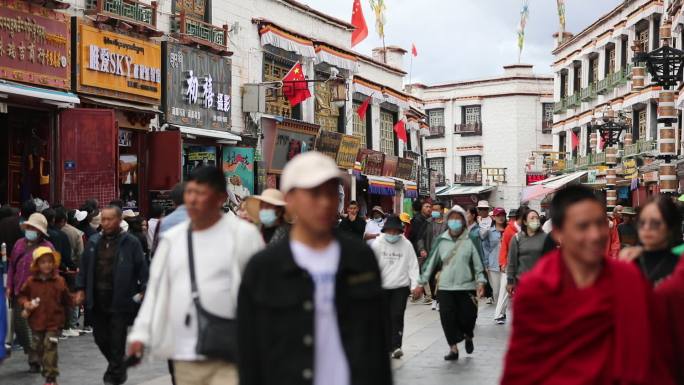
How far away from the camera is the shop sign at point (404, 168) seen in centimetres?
4134

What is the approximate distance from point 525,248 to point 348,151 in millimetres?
21945

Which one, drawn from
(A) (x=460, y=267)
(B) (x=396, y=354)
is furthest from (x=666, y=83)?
(B) (x=396, y=354)

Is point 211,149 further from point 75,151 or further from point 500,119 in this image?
point 500,119

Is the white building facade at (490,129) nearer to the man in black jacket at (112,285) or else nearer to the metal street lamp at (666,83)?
the metal street lamp at (666,83)

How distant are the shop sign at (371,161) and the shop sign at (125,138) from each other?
14.5 m

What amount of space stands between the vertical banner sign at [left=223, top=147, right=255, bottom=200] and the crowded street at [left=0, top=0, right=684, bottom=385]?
2.7 inches

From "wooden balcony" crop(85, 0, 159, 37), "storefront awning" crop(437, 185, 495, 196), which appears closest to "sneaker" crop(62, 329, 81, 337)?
"wooden balcony" crop(85, 0, 159, 37)

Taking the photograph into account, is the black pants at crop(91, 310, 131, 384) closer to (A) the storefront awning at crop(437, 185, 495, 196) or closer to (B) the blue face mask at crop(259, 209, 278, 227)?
(B) the blue face mask at crop(259, 209, 278, 227)

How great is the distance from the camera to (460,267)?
12422 millimetres

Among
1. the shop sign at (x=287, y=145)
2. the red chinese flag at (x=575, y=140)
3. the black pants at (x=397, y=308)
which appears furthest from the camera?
the red chinese flag at (x=575, y=140)

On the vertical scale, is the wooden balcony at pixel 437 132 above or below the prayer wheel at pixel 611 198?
above

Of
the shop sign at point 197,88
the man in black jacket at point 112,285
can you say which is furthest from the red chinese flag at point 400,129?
the man in black jacket at point 112,285

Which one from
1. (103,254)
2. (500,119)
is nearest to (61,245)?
(103,254)

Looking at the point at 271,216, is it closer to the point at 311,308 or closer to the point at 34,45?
the point at 311,308
